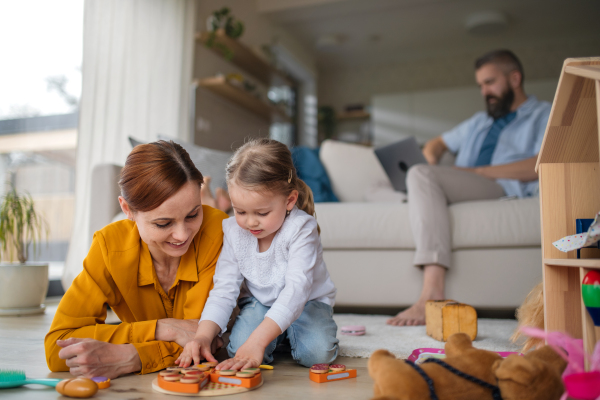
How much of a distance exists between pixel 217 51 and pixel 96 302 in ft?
10.3

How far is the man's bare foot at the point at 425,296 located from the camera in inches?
63.5

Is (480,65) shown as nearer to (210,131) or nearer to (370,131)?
(210,131)

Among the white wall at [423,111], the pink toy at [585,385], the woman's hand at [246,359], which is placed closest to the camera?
the pink toy at [585,385]

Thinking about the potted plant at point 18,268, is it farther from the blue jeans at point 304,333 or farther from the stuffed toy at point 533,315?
the stuffed toy at point 533,315

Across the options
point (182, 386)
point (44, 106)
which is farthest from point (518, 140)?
point (44, 106)

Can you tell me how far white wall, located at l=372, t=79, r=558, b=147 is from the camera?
5426 mm

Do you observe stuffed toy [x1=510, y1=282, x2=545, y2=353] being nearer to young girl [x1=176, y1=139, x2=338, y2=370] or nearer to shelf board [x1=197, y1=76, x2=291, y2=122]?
young girl [x1=176, y1=139, x2=338, y2=370]

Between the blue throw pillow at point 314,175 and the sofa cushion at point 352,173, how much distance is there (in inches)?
3.7

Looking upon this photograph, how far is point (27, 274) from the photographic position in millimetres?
1931

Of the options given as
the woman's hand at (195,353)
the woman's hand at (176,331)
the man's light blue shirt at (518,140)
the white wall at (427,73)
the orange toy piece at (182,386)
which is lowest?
the orange toy piece at (182,386)

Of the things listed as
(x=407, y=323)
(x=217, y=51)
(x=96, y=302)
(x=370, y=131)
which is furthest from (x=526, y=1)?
(x=96, y=302)

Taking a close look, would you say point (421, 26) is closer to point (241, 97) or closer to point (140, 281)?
point (241, 97)

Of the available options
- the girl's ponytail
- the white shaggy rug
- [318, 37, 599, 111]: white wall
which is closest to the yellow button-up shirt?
Answer: the girl's ponytail

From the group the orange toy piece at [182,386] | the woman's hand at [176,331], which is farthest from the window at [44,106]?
the orange toy piece at [182,386]
